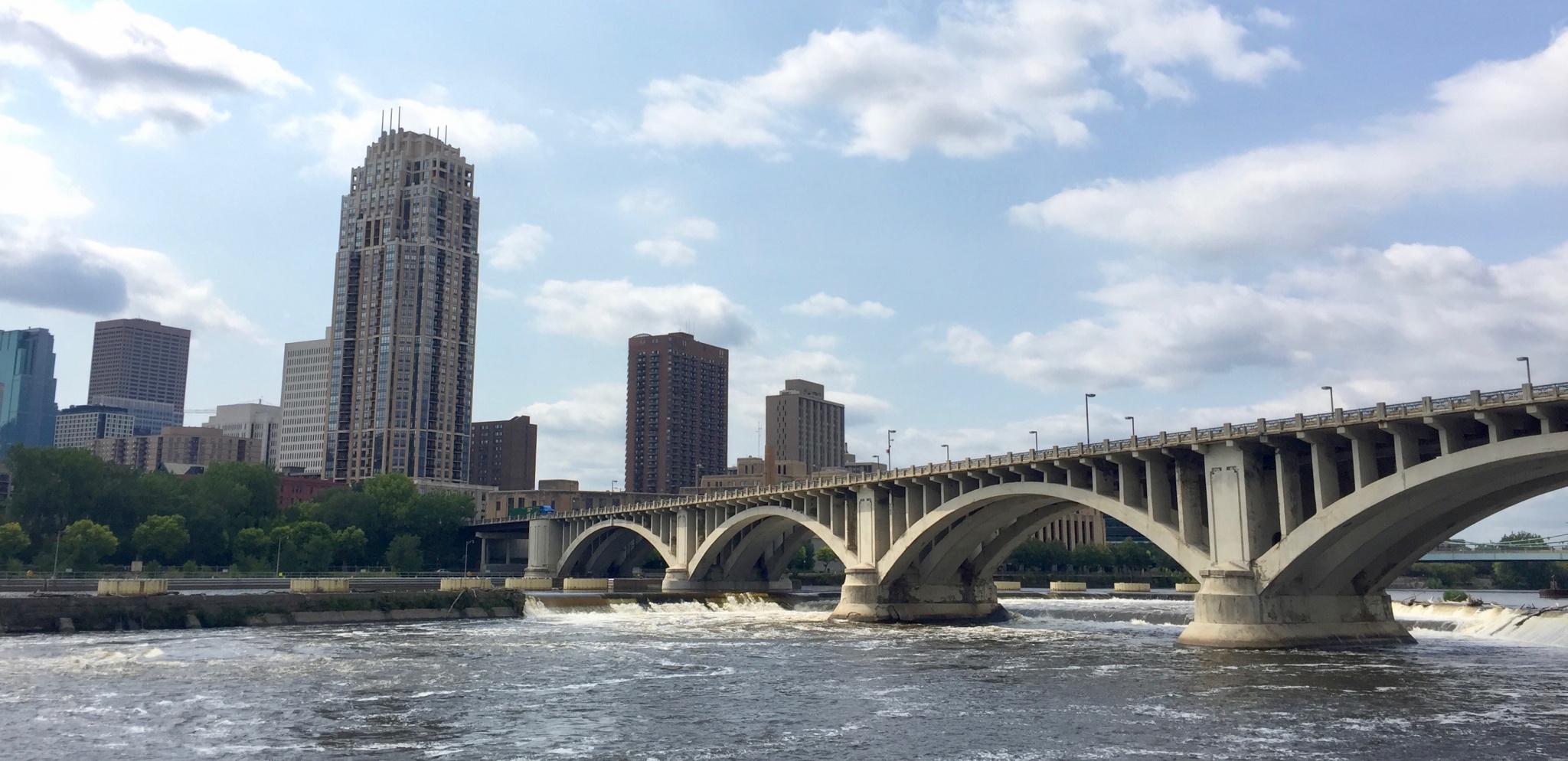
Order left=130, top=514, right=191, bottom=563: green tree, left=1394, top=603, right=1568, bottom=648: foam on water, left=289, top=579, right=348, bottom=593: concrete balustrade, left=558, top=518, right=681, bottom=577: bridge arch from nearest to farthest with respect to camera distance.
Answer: left=1394, top=603, right=1568, bottom=648: foam on water, left=289, top=579, right=348, bottom=593: concrete balustrade, left=130, top=514, right=191, bottom=563: green tree, left=558, top=518, right=681, bottom=577: bridge arch

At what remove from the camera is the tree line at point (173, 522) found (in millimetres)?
134250

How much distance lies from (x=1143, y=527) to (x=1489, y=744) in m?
36.6

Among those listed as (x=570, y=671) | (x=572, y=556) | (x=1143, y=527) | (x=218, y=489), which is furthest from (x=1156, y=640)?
(x=218, y=489)

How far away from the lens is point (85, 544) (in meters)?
131

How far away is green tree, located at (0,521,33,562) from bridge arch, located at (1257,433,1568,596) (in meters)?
126

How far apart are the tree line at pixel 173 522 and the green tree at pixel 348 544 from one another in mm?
149

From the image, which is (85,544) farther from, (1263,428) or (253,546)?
(1263,428)

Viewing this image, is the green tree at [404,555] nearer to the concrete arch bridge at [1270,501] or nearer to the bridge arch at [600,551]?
the bridge arch at [600,551]

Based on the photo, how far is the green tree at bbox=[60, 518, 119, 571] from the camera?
428ft

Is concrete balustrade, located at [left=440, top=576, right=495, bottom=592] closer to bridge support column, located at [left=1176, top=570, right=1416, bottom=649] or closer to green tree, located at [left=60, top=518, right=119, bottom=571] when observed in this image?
green tree, located at [left=60, top=518, right=119, bottom=571]

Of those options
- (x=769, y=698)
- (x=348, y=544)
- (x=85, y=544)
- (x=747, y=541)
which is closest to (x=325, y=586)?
(x=747, y=541)

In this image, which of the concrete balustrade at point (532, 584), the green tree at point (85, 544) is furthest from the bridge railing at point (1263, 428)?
the green tree at point (85, 544)

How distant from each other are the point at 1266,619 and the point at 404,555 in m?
140

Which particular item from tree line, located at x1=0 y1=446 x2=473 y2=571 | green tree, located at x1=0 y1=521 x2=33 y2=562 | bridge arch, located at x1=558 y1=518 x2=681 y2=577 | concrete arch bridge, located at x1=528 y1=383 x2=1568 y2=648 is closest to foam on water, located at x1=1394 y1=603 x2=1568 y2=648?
concrete arch bridge, located at x1=528 y1=383 x2=1568 y2=648
